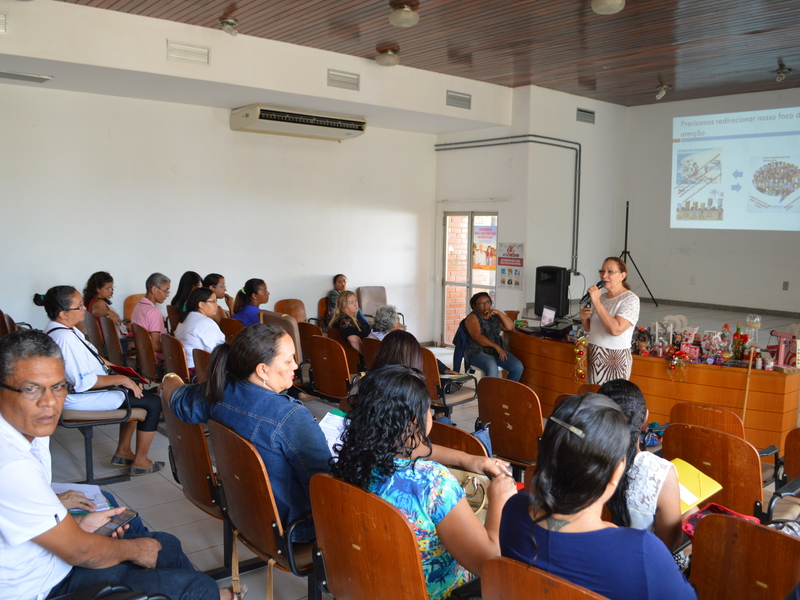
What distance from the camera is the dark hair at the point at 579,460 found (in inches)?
56.7

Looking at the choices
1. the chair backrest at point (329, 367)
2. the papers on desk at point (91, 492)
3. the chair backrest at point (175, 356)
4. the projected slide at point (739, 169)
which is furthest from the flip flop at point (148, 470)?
the projected slide at point (739, 169)

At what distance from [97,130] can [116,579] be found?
5.83m

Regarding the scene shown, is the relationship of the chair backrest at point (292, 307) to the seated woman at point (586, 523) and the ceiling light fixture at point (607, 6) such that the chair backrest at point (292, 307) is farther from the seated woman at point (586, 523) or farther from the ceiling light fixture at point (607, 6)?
the seated woman at point (586, 523)

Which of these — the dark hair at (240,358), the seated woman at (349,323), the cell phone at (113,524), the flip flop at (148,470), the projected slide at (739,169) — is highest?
the projected slide at (739,169)

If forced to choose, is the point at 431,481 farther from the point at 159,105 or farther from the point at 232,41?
the point at 159,105

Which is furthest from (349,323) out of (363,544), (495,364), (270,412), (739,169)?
(739,169)

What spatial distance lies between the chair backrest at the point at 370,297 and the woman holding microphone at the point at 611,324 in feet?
14.3

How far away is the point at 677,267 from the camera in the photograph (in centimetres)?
1097

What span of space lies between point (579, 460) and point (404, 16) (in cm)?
457

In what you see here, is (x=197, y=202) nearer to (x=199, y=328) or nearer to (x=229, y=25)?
(x=229, y=25)

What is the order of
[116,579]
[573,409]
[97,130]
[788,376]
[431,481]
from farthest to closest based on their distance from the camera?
1. [97,130]
2. [788,376]
3. [116,579]
4. [431,481]
5. [573,409]

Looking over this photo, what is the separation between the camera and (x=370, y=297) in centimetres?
873

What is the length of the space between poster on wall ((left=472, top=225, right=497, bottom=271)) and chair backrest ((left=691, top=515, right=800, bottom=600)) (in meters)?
7.21

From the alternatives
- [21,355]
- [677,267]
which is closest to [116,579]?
[21,355]
